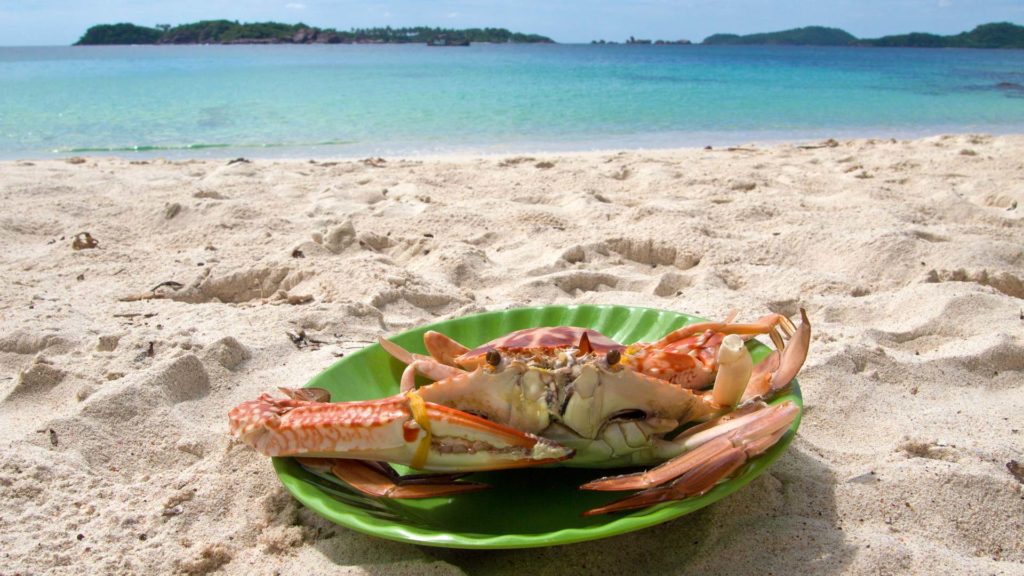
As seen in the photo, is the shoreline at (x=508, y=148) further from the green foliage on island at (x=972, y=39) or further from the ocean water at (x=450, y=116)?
the green foliage on island at (x=972, y=39)

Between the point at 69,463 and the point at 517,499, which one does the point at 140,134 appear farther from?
the point at 517,499

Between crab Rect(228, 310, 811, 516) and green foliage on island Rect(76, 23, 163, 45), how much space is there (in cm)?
11757

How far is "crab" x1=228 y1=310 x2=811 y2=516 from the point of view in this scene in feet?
5.55

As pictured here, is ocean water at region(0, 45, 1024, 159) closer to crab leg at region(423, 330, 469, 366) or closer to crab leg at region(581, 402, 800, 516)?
crab leg at region(423, 330, 469, 366)

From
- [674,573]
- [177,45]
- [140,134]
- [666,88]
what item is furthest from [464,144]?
[177,45]

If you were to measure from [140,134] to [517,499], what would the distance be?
13.6 m

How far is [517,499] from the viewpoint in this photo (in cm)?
182

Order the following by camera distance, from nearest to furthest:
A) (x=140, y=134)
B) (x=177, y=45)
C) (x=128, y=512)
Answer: (x=128, y=512)
(x=140, y=134)
(x=177, y=45)

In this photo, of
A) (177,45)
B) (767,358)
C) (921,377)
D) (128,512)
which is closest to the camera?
(128,512)

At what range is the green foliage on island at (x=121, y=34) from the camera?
100500 mm

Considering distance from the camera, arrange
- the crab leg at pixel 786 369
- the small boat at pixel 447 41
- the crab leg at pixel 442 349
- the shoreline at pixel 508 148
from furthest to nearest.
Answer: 1. the small boat at pixel 447 41
2. the shoreline at pixel 508 148
3. the crab leg at pixel 442 349
4. the crab leg at pixel 786 369

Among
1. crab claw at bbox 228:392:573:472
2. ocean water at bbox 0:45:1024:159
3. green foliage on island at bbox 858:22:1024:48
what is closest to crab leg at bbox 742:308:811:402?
crab claw at bbox 228:392:573:472

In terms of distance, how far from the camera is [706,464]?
5.36 feet

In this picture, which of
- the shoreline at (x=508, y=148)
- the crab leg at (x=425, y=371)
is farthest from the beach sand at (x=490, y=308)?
the shoreline at (x=508, y=148)
